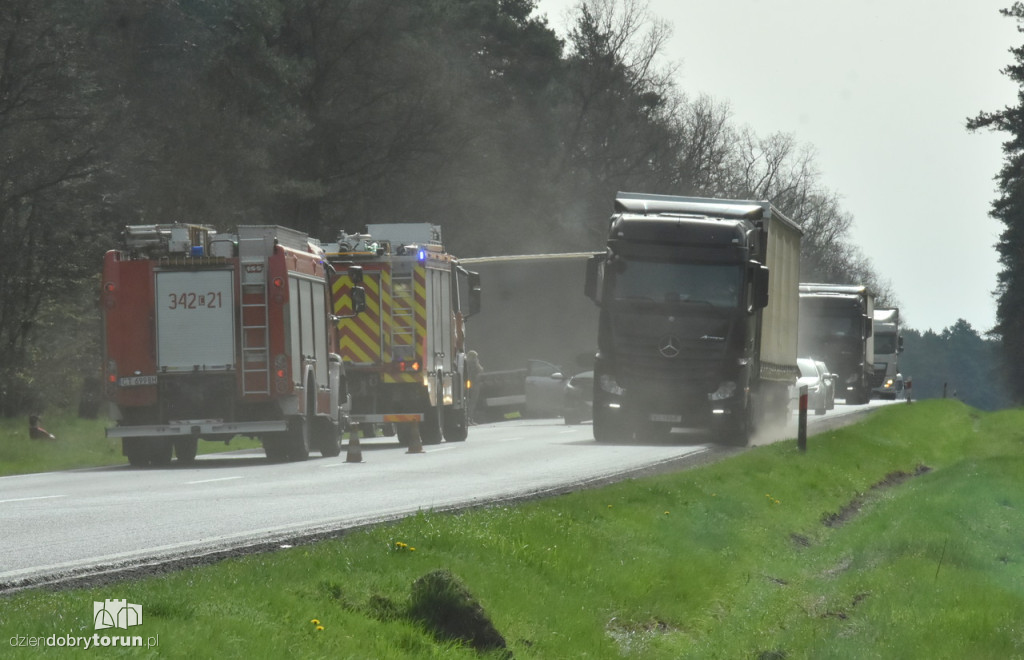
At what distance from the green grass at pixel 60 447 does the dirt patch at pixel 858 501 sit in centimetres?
1137

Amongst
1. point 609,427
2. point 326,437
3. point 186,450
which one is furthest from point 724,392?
point 186,450

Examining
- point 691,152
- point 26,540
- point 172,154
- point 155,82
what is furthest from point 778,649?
point 691,152

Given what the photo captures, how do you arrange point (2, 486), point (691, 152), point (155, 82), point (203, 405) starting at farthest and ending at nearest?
point (691, 152) → point (155, 82) → point (203, 405) → point (2, 486)

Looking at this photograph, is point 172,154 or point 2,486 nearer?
point 2,486

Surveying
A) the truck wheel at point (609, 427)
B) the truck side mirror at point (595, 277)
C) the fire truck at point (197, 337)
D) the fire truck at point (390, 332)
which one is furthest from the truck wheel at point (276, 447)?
the truck wheel at point (609, 427)

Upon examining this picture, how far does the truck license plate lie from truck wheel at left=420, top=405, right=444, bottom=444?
7.34 meters

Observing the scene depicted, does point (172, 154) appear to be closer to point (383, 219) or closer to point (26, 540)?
point (383, 219)

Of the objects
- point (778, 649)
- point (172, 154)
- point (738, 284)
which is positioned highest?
point (172, 154)

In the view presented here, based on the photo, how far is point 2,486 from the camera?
18.6m

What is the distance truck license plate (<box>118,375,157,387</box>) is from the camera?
72.3 feet

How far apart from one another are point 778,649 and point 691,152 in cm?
7096

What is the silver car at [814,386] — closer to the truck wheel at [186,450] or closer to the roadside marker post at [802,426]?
the roadside marker post at [802,426]

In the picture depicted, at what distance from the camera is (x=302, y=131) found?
157ft

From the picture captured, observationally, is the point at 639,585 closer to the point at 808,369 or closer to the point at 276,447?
the point at 276,447
